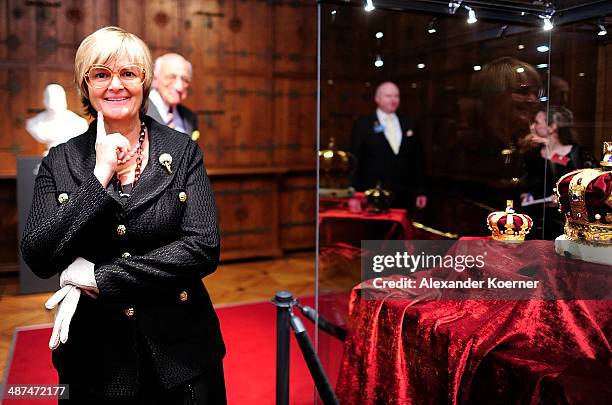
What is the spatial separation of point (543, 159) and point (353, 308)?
36.9 inches

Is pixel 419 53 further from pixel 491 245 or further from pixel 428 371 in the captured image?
pixel 428 371

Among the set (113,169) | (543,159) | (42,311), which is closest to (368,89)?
(543,159)

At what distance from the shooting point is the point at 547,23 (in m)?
2.34

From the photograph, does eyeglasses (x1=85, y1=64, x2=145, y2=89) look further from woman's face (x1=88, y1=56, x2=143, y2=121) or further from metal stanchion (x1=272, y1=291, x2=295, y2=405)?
metal stanchion (x1=272, y1=291, x2=295, y2=405)

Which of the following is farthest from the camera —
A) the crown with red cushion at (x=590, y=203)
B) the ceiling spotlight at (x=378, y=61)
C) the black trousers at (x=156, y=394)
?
the ceiling spotlight at (x=378, y=61)

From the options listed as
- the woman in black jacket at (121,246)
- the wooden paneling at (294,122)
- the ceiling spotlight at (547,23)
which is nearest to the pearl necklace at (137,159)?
the woman in black jacket at (121,246)

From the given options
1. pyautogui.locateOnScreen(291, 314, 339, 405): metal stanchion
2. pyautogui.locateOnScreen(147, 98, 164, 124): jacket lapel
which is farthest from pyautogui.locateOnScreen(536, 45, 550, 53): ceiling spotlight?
pyautogui.locateOnScreen(147, 98, 164, 124): jacket lapel

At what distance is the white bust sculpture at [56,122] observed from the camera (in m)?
4.04

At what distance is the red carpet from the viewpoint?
9.64 feet

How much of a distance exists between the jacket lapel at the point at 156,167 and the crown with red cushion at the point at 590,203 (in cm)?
110

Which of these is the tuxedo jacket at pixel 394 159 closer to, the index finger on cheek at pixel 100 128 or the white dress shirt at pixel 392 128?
the white dress shirt at pixel 392 128

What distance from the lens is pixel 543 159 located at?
7.68 feet

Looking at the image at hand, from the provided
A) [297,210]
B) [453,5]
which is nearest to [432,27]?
[453,5]

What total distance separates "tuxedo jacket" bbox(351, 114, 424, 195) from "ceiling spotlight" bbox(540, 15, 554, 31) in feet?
2.51
